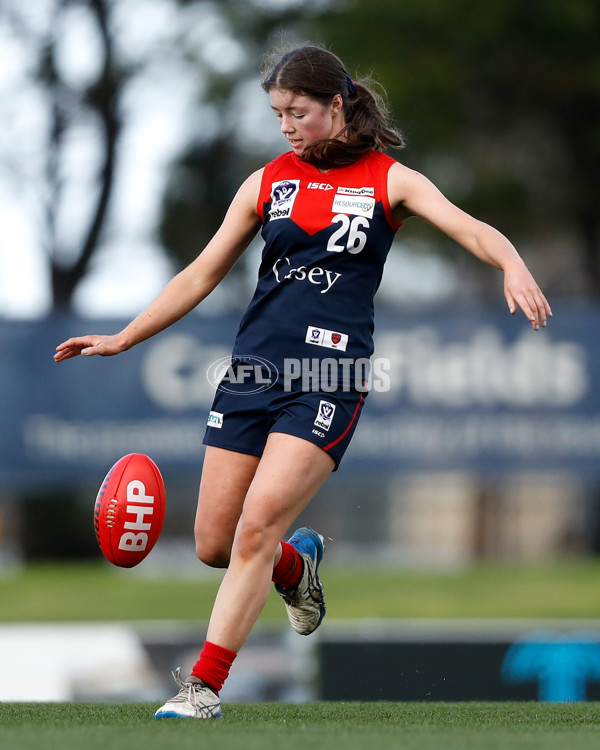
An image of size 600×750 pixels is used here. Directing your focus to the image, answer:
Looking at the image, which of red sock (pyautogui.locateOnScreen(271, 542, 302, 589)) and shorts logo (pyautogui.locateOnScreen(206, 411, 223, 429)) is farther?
red sock (pyautogui.locateOnScreen(271, 542, 302, 589))

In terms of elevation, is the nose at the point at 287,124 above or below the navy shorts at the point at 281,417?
above

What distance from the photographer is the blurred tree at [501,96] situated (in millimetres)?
16766

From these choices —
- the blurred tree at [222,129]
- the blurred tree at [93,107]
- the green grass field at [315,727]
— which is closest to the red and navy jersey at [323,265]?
the green grass field at [315,727]

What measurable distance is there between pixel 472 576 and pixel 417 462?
3.97 m

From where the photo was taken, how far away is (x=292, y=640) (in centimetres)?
802

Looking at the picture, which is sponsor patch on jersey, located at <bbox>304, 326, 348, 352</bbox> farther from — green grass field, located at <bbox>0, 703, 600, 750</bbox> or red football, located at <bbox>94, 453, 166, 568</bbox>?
green grass field, located at <bbox>0, 703, 600, 750</bbox>

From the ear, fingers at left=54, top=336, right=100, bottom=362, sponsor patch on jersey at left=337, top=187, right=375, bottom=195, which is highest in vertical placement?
the ear

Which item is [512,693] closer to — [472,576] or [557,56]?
[472,576]

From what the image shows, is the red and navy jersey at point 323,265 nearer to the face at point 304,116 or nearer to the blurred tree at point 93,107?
the face at point 304,116

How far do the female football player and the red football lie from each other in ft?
0.69

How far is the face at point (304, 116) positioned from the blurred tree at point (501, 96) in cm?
1235

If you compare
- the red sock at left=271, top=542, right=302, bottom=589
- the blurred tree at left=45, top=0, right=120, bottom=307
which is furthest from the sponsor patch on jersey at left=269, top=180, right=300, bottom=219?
the blurred tree at left=45, top=0, right=120, bottom=307

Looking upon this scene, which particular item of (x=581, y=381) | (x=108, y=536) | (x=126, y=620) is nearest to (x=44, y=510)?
(x=126, y=620)

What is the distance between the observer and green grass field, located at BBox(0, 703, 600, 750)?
3473 millimetres
